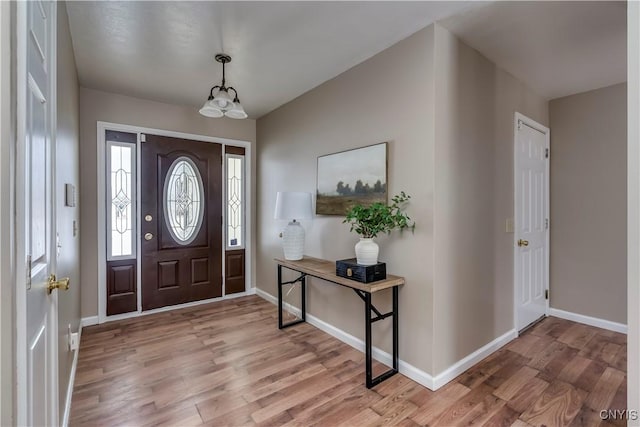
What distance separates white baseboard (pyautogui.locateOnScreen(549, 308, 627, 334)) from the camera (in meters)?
2.97

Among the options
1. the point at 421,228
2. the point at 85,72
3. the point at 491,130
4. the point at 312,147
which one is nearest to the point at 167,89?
the point at 85,72

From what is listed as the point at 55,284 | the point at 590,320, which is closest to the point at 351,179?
the point at 55,284

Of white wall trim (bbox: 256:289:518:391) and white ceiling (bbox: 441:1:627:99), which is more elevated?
white ceiling (bbox: 441:1:627:99)

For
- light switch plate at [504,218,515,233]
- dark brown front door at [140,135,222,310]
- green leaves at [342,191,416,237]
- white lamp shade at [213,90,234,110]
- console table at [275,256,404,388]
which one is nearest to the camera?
console table at [275,256,404,388]

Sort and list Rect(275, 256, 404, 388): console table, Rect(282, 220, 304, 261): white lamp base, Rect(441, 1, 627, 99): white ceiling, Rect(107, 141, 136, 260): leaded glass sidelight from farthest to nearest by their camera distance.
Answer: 1. Rect(107, 141, 136, 260): leaded glass sidelight
2. Rect(282, 220, 304, 261): white lamp base
3. Rect(275, 256, 404, 388): console table
4. Rect(441, 1, 627, 99): white ceiling

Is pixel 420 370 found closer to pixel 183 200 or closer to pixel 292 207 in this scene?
pixel 292 207

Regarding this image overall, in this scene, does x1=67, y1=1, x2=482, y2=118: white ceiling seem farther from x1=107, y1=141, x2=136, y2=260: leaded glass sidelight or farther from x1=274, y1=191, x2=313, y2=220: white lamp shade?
x1=274, y1=191, x2=313, y2=220: white lamp shade

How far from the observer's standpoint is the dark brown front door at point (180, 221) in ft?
11.7

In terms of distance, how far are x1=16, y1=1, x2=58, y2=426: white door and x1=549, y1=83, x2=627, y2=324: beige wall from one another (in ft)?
14.1

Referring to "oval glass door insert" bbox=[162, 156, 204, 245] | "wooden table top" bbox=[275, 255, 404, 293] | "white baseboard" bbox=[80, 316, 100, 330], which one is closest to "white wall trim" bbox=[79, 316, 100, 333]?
"white baseboard" bbox=[80, 316, 100, 330]

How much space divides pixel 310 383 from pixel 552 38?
305cm

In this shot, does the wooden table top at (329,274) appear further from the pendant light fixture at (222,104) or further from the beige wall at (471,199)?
the pendant light fixture at (222,104)

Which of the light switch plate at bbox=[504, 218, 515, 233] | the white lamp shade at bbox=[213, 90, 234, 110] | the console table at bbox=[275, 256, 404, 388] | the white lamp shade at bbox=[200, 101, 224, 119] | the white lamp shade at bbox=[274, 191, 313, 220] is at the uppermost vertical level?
the white lamp shade at bbox=[213, 90, 234, 110]
